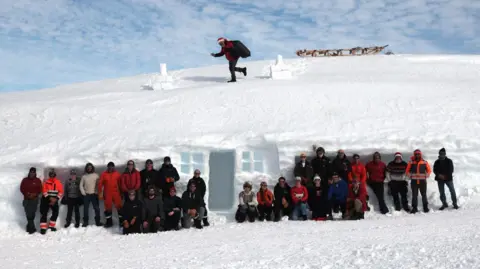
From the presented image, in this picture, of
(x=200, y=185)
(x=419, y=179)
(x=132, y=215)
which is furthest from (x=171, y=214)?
(x=419, y=179)

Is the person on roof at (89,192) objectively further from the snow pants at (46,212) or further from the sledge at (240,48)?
the sledge at (240,48)

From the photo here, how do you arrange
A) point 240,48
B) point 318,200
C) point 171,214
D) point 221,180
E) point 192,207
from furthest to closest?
1. point 240,48
2. point 221,180
3. point 318,200
4. point 192,207
5. point 171,214

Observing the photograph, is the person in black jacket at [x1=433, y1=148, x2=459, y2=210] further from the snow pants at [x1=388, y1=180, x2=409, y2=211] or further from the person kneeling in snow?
the person kneeling in snow

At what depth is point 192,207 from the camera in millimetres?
8906

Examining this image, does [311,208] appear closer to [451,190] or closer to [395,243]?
[451,190]

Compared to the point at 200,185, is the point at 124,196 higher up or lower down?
lower down

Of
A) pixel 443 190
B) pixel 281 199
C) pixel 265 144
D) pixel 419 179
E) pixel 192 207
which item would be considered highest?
pixel 265 144

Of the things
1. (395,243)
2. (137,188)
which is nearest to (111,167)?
(137,188)

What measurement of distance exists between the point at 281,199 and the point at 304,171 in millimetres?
809

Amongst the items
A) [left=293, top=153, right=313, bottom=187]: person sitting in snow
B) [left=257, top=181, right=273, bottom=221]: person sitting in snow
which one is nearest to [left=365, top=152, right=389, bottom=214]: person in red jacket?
[left=293, top=153, right=313, bottom=187]: person sitting in snow

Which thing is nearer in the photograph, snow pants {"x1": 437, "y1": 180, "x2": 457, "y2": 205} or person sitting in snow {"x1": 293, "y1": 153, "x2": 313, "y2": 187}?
snow pants {"x1": 437, "y1": 180, "x2": 457, "y2": 205}

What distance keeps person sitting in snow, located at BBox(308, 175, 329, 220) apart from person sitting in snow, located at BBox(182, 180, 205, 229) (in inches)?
84.9

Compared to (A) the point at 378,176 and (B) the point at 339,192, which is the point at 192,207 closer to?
(B) the point at 339,192

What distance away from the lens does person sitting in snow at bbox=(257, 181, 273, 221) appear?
358 inches
